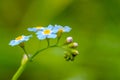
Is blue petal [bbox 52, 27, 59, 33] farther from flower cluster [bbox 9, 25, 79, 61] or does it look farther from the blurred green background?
the blurred green background

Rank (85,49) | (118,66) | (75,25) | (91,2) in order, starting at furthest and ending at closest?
(91,2) < (75,25) < (85,49) < (118,66)

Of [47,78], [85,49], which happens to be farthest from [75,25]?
[47,78]

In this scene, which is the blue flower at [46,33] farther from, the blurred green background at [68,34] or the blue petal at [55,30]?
the blurred green background at [68,34]

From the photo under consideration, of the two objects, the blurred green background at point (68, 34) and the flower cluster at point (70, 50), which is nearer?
the flower cluster at point (70, 50)

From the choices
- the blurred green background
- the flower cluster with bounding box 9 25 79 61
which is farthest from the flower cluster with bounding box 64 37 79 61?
the blurred green background

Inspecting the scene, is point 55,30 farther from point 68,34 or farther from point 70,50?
point 68,34

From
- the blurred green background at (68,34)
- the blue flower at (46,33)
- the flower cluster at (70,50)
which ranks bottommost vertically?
the flower cluster at (70,50)

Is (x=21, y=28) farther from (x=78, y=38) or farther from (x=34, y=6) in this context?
(x=78, y=38)

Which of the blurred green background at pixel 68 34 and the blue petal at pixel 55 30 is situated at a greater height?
the blurred green background at pixel 68 34

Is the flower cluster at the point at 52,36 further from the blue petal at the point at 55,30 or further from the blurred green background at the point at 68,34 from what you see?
the blurred green background at the point at 68,34

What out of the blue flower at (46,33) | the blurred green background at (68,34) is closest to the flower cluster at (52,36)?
the blue flower at (46,33)
